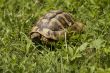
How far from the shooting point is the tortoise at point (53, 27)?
16.6 feet

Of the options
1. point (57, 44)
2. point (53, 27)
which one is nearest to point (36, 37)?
point (53, 27)

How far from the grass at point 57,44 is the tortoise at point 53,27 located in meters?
0.15

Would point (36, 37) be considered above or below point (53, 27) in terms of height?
below

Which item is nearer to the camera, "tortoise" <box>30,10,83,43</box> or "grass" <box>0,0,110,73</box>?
"grass" <box>0,0,110,73</box>

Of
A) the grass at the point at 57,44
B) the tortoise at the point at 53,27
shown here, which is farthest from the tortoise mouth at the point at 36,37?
the grass at the point at 57,44

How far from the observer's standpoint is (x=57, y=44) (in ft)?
16.0

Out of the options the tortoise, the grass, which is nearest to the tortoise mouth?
the tortoise

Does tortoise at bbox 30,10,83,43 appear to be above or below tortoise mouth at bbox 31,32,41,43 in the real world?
above

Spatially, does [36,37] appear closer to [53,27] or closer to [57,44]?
[53,27]

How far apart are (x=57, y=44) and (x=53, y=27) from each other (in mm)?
346

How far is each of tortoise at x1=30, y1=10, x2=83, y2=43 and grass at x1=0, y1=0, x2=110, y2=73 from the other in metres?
0.15

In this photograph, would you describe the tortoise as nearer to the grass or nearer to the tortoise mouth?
the tortoise mouth

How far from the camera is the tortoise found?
5074 millimetres

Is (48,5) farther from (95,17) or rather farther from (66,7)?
(95,17)
